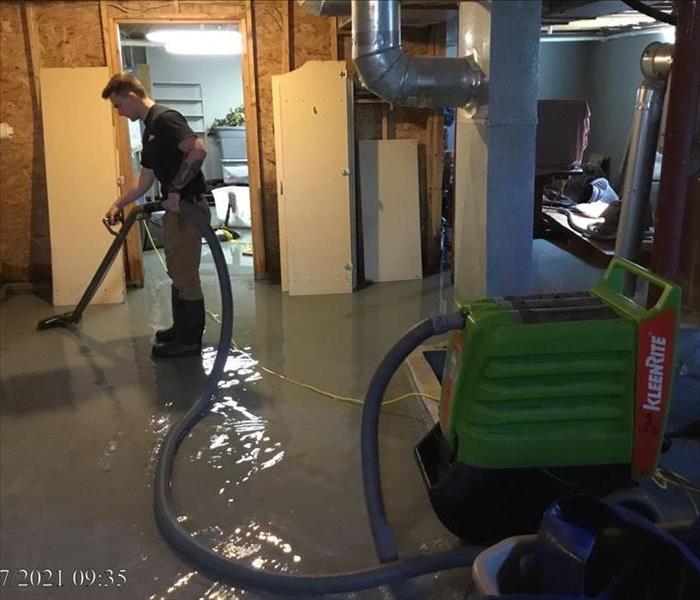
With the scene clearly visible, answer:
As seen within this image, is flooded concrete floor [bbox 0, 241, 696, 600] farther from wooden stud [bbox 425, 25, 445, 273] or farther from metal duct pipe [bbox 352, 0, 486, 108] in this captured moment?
metal duct pipe [bbox 352, 0, 486, 108]

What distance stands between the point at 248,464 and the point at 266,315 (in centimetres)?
185

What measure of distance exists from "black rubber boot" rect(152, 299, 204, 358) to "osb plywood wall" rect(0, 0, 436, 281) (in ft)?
5.07

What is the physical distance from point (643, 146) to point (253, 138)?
8.72 feet

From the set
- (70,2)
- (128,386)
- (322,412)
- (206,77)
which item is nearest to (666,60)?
(322,412)

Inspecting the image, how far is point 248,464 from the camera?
2.57 m

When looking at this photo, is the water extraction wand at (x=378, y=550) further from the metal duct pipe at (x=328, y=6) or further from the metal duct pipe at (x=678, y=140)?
the metal duct pipe at (x=328, y=6)

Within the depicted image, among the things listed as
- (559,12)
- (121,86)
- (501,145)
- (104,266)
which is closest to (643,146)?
(559,12)

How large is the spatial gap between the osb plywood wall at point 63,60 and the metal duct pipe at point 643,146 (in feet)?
6.62

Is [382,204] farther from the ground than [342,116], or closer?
closer

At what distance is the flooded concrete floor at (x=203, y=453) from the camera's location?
2.04m

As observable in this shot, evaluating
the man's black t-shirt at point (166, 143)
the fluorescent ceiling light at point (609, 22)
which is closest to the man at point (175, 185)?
the man's black t-shirt at point (166, 143)

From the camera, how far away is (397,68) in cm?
260

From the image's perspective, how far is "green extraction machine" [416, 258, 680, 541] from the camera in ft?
5.57

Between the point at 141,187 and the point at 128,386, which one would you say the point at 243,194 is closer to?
the point at 141,187
